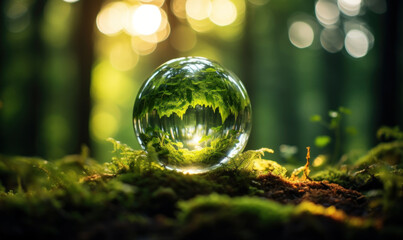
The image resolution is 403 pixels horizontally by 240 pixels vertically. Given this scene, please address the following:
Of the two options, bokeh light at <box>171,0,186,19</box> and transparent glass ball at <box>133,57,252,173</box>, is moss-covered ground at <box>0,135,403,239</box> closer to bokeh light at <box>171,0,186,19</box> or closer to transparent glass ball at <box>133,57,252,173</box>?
transparent glass ball at <box>133,57,252,173</box>

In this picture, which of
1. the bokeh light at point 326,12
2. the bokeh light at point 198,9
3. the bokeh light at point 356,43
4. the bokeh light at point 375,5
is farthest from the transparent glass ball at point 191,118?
the bokeh light at point 356,43

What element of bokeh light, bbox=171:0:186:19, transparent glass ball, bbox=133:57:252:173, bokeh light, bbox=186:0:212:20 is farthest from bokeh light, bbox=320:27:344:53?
transparent glass ball, bbox=133:57:252:173

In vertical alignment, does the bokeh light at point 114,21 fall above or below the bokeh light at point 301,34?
below

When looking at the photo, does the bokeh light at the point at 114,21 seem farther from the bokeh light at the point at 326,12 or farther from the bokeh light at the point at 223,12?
the bokeh light at the point at 326,12

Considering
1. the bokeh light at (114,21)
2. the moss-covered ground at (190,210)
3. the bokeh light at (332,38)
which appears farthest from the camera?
the bokeh light at (332,38)

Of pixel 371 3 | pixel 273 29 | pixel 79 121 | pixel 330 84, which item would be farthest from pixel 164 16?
pixel 330 84
